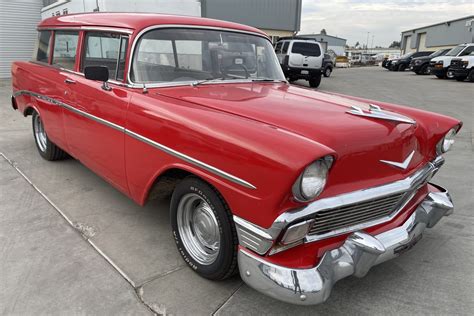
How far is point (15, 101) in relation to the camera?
17.2 ft

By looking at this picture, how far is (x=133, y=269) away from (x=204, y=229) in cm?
59

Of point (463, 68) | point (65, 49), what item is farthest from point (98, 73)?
point (463, 68)

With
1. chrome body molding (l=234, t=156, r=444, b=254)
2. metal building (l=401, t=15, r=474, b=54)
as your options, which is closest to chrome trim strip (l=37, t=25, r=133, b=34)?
chrome body molding (l=234, t=156, r=444, b=254)

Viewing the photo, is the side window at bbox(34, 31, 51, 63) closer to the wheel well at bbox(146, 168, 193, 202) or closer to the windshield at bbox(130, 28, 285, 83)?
the windshield at bbox(130, 28, 285, 83)

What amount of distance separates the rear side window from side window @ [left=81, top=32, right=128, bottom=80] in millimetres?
11083

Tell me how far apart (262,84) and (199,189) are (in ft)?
4.80

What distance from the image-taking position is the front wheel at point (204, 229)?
2135 millimetres

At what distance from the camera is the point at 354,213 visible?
2055 mm

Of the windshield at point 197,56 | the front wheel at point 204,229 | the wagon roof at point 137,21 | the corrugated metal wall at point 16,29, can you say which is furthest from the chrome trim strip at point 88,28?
the corrugated metal wall at point 16,29

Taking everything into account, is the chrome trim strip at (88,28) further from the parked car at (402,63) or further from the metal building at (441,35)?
the metal building at (441,35)

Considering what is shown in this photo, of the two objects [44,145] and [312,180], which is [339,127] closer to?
[312,180]

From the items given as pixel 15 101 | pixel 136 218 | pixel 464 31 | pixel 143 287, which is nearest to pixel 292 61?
pixel 15 101

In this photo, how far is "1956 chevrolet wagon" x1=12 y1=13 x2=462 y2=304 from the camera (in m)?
1.85

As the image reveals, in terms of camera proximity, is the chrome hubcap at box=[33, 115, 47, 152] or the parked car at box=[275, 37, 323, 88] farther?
the parked car at box=[275, 37, 323, 88]
